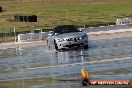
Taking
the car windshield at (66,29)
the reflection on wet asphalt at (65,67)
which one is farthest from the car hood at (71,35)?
the reflection on wet asphalt at (65,67)

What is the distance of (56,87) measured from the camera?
1474 centimetres

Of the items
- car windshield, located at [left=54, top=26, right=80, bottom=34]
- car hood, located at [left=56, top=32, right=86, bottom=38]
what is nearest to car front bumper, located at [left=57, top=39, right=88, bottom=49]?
car hood, located at [left=56, top=32, right=86, bottom=38]

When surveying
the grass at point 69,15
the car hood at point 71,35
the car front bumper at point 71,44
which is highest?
the car hood at point 71,35

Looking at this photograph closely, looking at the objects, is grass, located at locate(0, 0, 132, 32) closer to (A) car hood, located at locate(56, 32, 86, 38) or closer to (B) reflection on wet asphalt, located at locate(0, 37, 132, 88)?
(A) car hood, located at locate(56, 32, 86, 38)

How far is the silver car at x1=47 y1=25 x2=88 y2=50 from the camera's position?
2853cm

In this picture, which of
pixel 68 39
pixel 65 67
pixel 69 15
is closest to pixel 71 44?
pixel 68 39

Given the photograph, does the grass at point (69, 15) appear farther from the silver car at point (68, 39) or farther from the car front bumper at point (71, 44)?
the car front bumper at point (71, 44)

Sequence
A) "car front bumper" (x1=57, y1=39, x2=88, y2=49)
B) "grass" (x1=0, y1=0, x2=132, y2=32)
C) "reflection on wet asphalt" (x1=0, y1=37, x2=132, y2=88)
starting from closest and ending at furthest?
"reflection on wet asphalt" (x1=0, y1=37, x2=132, y2=88)
"car front bumper" (x1=57, y1=39, x2=88, y2=49)
"grass" (x1=0, y1=0, x2=132, y2=32)

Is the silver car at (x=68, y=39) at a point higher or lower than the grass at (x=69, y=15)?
higher

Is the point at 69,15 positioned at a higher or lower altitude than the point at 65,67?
lower

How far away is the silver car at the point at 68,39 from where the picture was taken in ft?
93.6

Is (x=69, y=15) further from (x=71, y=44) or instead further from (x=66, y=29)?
(x=71, y=44)

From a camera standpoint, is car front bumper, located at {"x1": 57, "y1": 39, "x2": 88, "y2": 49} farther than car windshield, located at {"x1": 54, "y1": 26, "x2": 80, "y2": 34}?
No

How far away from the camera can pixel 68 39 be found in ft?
94.1
